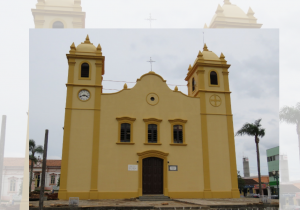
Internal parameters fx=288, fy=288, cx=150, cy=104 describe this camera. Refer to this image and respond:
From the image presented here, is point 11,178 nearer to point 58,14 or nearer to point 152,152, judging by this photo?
point 152,152

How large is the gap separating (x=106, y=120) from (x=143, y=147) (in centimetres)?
308

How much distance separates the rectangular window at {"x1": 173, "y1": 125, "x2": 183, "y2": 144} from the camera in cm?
1997

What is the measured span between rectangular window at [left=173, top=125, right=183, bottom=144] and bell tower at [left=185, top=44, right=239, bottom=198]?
154 centimetres

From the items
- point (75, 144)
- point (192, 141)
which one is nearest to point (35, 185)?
point (75, 144)

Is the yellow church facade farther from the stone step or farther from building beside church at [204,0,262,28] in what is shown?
building beside church at [204,0,262,28]

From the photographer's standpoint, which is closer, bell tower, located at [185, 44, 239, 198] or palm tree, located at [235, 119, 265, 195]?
bell tower, located at [185, 44, 239, 198]

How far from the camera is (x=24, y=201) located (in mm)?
15281

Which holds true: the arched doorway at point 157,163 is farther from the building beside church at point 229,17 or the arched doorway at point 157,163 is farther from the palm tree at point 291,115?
the building beside church at point 229,17

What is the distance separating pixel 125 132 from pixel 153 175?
3.41 metres

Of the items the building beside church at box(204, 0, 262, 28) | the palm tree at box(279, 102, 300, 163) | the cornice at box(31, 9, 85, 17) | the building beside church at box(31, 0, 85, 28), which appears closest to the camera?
the palm tree at box(279, 102, 300, 163)

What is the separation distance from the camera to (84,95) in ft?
64.6

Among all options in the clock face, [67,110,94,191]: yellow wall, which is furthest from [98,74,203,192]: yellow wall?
the clock face

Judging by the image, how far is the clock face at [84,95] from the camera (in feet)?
64.4

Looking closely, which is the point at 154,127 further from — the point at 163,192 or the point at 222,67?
the point at 222,67
